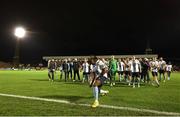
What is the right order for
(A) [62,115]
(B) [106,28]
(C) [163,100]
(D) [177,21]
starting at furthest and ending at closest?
(B) [106,28] → (D) [177,21] → (C) [163,100] → (A) [62,115]

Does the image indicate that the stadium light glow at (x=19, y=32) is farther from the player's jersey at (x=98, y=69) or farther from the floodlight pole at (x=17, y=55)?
the player's jersey at (x=98, y=69)

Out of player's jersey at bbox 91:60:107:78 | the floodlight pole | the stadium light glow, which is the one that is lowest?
player's jersey at bbox 91:60:107:78

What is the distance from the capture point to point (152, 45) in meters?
65.8

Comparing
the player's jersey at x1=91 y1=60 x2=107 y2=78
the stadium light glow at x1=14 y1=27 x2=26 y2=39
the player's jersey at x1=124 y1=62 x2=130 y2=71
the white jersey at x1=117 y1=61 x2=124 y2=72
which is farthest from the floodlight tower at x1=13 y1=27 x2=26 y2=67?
the player's jersey at x1=91 y1=60 x2=107 y2=78

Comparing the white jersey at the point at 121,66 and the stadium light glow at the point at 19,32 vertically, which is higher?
the stadium light glow at the point at 19,32

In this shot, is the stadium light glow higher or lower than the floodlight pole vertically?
higher

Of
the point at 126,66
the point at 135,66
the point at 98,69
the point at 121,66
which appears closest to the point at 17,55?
the point at 121,66

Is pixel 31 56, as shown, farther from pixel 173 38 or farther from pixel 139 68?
pixel 139 68

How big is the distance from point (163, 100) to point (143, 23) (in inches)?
1957

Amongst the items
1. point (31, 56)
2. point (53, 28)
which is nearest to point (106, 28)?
point (53, 28)

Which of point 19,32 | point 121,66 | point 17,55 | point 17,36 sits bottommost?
point 121,66

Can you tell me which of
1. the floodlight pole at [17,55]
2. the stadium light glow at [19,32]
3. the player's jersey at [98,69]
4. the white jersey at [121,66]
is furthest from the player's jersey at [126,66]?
the floodlight pole at [17,55]

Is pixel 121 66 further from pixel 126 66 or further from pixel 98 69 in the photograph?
pixel 98 69

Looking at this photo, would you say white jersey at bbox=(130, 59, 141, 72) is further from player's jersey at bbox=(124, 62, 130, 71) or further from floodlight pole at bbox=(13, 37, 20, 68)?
floodlight pole at bbox=(13, 37, 20, 68)
